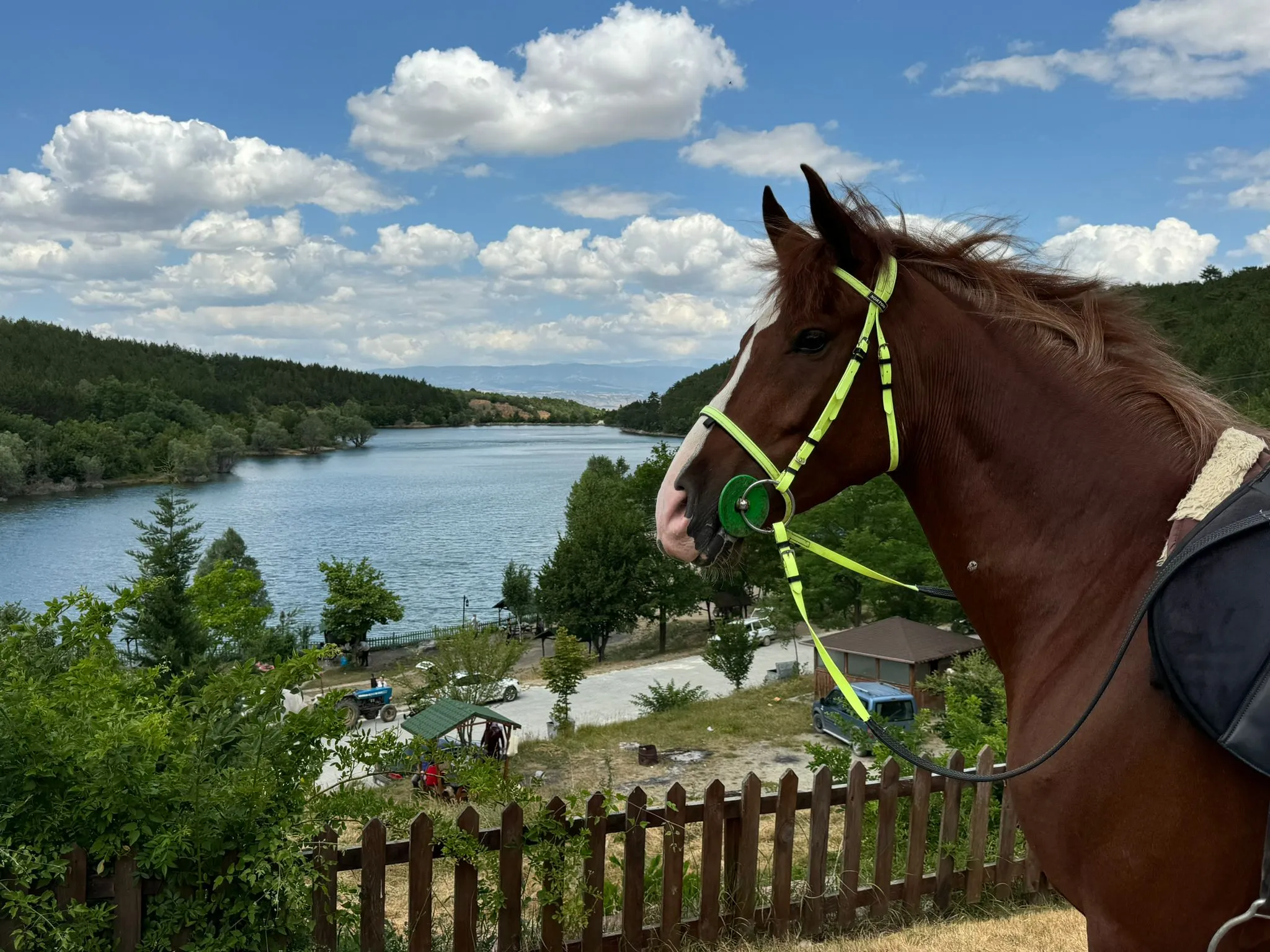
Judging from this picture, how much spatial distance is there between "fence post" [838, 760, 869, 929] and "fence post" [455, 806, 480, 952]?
2.46 meters

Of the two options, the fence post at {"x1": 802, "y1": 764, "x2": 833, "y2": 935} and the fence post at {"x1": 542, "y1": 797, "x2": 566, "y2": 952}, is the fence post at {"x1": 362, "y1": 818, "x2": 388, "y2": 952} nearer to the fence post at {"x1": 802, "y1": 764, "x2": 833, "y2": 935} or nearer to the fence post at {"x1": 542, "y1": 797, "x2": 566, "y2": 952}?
the fence post at {"x1": 542, "y1": 797, "x2": 566, "y2": 952}

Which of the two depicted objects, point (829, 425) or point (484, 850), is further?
point (484, 850)

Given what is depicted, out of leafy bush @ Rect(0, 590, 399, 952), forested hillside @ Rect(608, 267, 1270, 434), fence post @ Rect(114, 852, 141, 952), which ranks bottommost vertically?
fence post @ Rect(114, 852, 141, 952)

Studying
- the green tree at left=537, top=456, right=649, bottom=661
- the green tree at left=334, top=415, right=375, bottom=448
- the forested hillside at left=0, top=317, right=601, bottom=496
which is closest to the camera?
the green tree at left=537, top=456, right=649, bottom=661

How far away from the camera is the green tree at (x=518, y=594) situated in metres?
49.8

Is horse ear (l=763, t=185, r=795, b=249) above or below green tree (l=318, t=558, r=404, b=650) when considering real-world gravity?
above

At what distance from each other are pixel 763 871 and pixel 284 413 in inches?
6183

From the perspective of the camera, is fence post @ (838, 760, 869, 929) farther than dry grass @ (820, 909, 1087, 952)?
Yes

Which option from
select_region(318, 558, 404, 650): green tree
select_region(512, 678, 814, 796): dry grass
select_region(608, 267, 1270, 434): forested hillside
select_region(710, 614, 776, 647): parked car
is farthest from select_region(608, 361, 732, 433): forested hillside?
select_region(512, 678, 814, 796): dry grass

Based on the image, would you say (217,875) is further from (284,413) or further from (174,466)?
(284,413)

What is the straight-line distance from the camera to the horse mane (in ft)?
6.61

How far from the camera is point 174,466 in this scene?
9825cm

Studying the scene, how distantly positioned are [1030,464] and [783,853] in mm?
3946

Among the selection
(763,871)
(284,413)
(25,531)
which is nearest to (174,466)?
(25,531)
